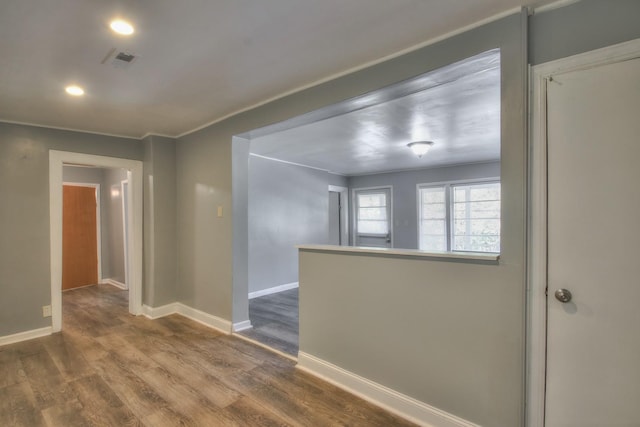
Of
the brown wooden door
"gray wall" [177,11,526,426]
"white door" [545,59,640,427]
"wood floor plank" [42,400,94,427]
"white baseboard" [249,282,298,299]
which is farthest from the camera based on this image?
the brown wooden door

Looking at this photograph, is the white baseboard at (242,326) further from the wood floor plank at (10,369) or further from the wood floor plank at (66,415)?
the wood floor plank at (10,369)

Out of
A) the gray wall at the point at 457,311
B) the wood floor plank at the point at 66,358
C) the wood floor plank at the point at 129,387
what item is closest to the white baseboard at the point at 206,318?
the wood floor plank at the point at 129,387

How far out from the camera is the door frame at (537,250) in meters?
1.59

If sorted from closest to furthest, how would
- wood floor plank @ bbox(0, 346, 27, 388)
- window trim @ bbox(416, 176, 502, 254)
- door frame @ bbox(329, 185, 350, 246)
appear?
1. wood floor plank @ bbox(0, 346, 27, 388)
2. window trim @ bbox(416, 176, 502, 254)
3. door frame @ bbox(329, 185, 350, 246)

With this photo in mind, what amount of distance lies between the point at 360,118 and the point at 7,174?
3755mm

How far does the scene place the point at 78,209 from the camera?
232 inches

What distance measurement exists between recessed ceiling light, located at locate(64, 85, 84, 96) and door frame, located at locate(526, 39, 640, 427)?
3225 millimetres

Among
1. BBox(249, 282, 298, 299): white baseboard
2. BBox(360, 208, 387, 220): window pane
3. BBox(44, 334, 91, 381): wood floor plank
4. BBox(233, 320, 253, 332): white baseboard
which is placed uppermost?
BBox(360, 208, 387, 220): window pane

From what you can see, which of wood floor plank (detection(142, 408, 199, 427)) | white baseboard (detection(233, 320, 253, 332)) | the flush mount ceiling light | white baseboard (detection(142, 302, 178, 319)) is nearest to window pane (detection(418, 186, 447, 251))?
the flush mount ceiling light

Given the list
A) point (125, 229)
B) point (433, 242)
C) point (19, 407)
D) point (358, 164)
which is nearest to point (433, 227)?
point (433, 242)

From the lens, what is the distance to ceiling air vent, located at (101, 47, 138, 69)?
6.66ft

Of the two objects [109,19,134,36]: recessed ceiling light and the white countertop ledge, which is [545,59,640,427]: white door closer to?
the white countertop ledge

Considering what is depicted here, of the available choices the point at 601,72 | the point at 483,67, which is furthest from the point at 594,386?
the point at 483,67

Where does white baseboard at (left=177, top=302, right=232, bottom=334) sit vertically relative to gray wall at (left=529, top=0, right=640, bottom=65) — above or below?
below
